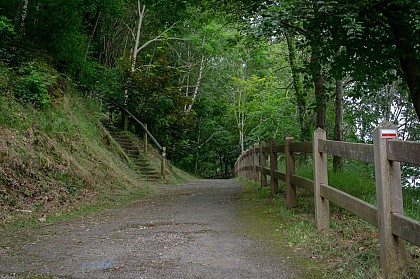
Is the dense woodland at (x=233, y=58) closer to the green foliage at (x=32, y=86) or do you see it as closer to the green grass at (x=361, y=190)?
the green foliage at (x=32, y=86)

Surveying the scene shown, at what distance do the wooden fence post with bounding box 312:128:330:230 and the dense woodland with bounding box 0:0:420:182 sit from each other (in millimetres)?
1905

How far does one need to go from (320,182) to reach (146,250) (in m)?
2.35

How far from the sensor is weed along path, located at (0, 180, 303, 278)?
3.73 metres

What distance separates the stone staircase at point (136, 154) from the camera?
15.8 meters

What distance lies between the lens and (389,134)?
3.25 meters

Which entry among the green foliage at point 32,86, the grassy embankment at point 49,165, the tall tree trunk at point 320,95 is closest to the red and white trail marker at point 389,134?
the grassy embankment at point 49,165

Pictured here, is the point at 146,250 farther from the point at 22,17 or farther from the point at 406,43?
the point at 22,17

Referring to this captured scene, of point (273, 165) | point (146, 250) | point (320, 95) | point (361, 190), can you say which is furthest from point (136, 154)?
point (146, 250)

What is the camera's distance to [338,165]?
10328mm

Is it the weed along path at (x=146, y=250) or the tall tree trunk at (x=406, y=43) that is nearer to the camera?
the weed along path at (x=146, y=250)

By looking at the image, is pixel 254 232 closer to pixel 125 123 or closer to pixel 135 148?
pixel 135 148

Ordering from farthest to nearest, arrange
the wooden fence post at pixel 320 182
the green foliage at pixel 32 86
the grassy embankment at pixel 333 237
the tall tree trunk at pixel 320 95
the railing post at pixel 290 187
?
the tall tree trunk at pixel 320 95 → the green foliage at pixel 32 86 → the railing post at pixel 290 187 → the wooden fence post at pixel 320 182 → the grassy embankment at pixel 333 237

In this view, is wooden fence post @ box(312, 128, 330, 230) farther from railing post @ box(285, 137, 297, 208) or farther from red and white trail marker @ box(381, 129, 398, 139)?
red and white trail marker @ box(381, 129, 398, 139)

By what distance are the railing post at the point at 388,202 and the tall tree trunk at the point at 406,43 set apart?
3710mm
